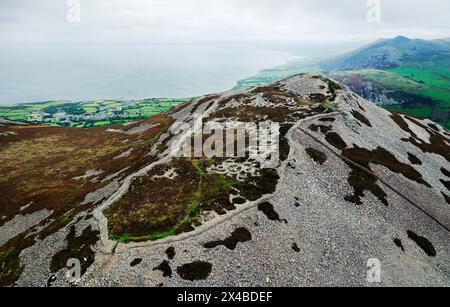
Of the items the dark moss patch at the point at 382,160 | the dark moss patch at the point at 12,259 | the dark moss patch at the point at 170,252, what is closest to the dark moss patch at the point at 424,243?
the dark moss patch at the point at 382,160

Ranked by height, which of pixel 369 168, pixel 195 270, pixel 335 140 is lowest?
pixel 195 270

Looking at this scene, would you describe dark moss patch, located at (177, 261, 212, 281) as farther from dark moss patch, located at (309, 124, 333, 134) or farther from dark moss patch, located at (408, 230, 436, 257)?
dark moss patch, located at (309, 124, 333, 134)

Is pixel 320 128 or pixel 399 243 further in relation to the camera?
pixel 320 128

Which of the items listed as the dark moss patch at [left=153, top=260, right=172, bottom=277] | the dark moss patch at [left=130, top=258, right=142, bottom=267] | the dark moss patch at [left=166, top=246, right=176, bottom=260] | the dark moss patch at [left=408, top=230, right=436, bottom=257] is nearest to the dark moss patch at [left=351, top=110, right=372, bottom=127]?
the dark moss patch at [left=408, top=230, right=436, bottom=257]

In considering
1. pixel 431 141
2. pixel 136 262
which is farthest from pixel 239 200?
pixel 431 141

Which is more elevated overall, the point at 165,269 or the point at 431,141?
the point at 431,141

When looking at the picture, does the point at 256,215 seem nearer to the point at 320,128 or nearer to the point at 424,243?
the point at 424,243

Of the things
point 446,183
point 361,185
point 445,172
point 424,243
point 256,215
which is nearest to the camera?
point 256,215
